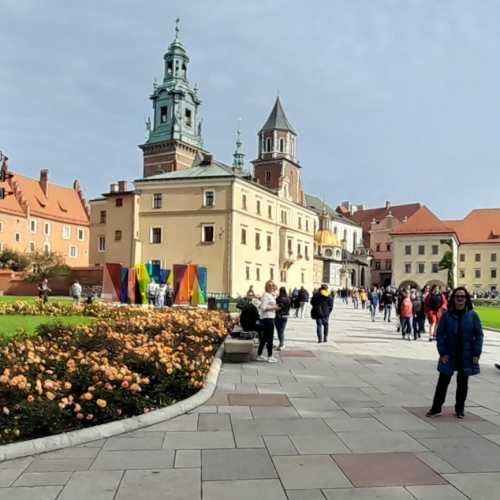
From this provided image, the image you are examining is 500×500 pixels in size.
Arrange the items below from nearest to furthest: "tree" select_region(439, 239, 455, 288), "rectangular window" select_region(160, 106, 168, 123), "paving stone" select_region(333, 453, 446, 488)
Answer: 1. "paving stone" select_region(333, 453, 446, 488)
2. "tree" select_region(439, 239, 455, 288)
3. "rectangular window" select_region(160, 106, 168, 123)

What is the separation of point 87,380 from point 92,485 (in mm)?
2649

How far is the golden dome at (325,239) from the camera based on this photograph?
335 feet

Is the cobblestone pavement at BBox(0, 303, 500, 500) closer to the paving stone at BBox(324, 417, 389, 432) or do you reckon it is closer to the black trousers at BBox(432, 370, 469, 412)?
the paving stone at BBox(324, 417, 389, 432)

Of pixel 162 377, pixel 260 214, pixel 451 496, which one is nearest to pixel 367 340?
pixel 162 377

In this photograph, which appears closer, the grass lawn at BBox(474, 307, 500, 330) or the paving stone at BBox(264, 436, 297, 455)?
the paving stone at BBox(264, 436, 297, 455)

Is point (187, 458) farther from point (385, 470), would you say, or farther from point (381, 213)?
point (381, 213)

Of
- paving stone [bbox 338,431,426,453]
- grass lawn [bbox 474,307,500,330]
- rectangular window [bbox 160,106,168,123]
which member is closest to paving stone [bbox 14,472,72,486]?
paving stone [bbox 338,431,426,453]

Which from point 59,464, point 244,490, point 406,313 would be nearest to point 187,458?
point 244,490

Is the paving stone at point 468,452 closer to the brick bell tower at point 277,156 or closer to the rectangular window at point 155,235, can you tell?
the rectangular window at point 155,235

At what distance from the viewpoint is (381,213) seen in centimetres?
13888

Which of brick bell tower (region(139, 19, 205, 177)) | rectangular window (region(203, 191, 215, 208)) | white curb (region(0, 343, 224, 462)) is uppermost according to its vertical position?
brick bell tower (region(139, 19, 205, 177))

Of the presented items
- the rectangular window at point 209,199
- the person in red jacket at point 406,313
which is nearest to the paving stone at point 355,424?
the person in red jacket at point 406,313

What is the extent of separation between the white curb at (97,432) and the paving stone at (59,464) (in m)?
0.21

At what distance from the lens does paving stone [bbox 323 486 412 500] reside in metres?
4.74
